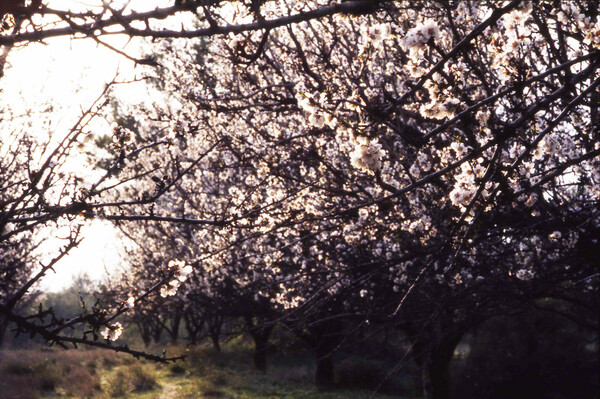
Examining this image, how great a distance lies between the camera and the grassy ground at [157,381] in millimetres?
14242

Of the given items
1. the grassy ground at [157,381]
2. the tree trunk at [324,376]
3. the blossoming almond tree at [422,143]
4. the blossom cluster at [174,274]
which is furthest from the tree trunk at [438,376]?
the blossom cluster at [174,274]

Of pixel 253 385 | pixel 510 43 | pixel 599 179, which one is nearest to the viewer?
pixel 510 43

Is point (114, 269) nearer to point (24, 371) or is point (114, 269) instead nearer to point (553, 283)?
point (24, 371)

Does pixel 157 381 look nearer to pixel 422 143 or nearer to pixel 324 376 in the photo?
→ pixel 324 376

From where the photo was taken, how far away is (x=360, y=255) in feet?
19.9

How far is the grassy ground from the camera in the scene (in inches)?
561

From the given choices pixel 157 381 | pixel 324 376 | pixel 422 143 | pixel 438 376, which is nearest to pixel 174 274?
pixel 422 143

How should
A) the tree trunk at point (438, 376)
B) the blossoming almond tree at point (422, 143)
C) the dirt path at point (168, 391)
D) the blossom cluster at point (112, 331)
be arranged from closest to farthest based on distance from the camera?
the blossoming almond tree at point (422, 143) < the blossom cluster at point (112, 331) < the tree trunk at point (438, 376) < the dirt path at point (168, 391)

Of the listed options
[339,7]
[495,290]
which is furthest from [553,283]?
[339,7]

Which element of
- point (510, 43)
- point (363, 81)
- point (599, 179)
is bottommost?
point (599, 179)

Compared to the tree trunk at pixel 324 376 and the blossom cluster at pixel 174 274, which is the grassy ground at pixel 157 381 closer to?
the tree trunk at pixel 324 376

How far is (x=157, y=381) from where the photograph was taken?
17.0 metres

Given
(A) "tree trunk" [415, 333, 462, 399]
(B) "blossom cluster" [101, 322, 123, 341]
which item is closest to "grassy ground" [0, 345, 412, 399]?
(A) "tree trunk" [415, 333, 462, 399]

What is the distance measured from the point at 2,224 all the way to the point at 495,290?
4.47 metres
